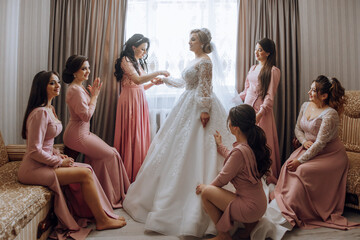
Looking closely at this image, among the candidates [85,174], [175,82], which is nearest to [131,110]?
[175,82]

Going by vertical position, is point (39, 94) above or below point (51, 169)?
above

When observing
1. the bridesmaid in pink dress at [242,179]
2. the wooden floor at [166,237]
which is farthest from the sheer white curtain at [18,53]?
the bridesmaid in pink dress at [242,179]

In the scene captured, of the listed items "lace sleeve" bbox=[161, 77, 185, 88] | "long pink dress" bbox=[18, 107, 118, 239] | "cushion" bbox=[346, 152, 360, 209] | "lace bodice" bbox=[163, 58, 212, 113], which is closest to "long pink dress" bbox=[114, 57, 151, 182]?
"lace sleeve" bbox=[161, 77, 185, 88]

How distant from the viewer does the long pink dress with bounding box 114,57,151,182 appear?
3.31 meters

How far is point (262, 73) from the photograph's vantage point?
3.21 meters

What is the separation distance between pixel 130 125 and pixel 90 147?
24.8 inches

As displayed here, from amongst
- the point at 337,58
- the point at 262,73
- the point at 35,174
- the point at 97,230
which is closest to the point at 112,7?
the point at 262,73

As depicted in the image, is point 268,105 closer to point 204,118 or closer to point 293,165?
point 293,165

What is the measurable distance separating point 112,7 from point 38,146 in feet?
7.06

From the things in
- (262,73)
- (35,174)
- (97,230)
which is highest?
(262,73)

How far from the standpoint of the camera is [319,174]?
2553 mm

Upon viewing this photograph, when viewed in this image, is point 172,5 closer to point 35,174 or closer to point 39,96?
point 39,96

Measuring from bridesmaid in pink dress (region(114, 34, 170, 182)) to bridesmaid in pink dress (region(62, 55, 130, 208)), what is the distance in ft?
1.24

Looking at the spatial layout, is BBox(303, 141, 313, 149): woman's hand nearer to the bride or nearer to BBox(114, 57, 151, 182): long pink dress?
the bride
